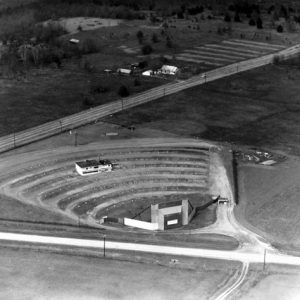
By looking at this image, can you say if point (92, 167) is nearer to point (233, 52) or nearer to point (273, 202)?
point (273, 202)

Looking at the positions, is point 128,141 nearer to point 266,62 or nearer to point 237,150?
point 237,150

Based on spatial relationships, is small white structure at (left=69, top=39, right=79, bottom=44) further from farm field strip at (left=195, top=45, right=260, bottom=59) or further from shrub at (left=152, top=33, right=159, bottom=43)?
farm field strip at (left=195, top=45, right=260, bottom=59)

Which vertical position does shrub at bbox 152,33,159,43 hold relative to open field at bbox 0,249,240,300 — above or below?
above

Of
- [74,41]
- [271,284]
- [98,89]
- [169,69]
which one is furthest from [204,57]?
[271,284]

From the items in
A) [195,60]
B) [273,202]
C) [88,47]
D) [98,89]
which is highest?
[88,47]

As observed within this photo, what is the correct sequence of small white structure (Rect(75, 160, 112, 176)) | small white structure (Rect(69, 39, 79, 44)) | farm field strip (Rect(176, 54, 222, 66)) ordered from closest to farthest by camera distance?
small white structure (Rect(75, 160, 112, 176)) → farm field strip (Rect(176, 54, 222, 66)) → small white structure (Rect(69, 39, 79, 44))

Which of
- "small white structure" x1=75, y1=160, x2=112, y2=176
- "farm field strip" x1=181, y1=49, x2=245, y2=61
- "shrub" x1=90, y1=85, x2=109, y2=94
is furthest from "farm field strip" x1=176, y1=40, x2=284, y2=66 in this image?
"small white structure" x1=75, y1=160, x2=112, y2=176
